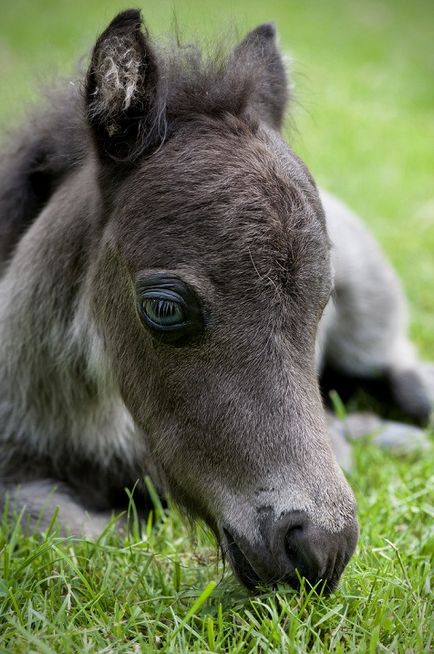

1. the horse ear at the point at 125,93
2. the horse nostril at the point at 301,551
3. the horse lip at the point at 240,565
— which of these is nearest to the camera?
the horse nostril at the point at 301,551

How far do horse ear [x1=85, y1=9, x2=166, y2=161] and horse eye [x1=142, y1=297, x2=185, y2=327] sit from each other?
72cm

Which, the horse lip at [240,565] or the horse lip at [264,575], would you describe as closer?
the horse lip at [264,575]

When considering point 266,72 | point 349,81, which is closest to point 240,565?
point 266,72

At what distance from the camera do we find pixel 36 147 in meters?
4.54

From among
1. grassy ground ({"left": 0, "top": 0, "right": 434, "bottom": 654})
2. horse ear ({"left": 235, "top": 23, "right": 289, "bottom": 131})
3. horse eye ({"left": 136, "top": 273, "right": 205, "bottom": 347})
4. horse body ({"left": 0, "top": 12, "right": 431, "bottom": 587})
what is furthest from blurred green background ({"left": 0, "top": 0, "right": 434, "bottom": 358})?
horse eye ({"left": 136, "top": 273, "right": 205, "bottom": 347})

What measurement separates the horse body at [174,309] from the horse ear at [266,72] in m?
0.01

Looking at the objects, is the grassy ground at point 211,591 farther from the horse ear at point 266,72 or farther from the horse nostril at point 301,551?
the horse ear at point 266,72

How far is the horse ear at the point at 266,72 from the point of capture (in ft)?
13.1

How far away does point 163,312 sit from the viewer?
3.19 meters

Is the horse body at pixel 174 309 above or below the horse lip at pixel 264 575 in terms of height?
above

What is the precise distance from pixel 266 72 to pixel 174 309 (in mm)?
1615

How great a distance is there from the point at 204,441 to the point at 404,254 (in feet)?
19.9

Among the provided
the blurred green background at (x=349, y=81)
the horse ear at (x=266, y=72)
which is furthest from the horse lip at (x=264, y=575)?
the blurred green background at (x=349, y=81)

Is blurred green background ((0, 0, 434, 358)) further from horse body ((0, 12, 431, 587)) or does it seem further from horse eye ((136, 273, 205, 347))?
horse eye ((136, 273, 205, 347))
